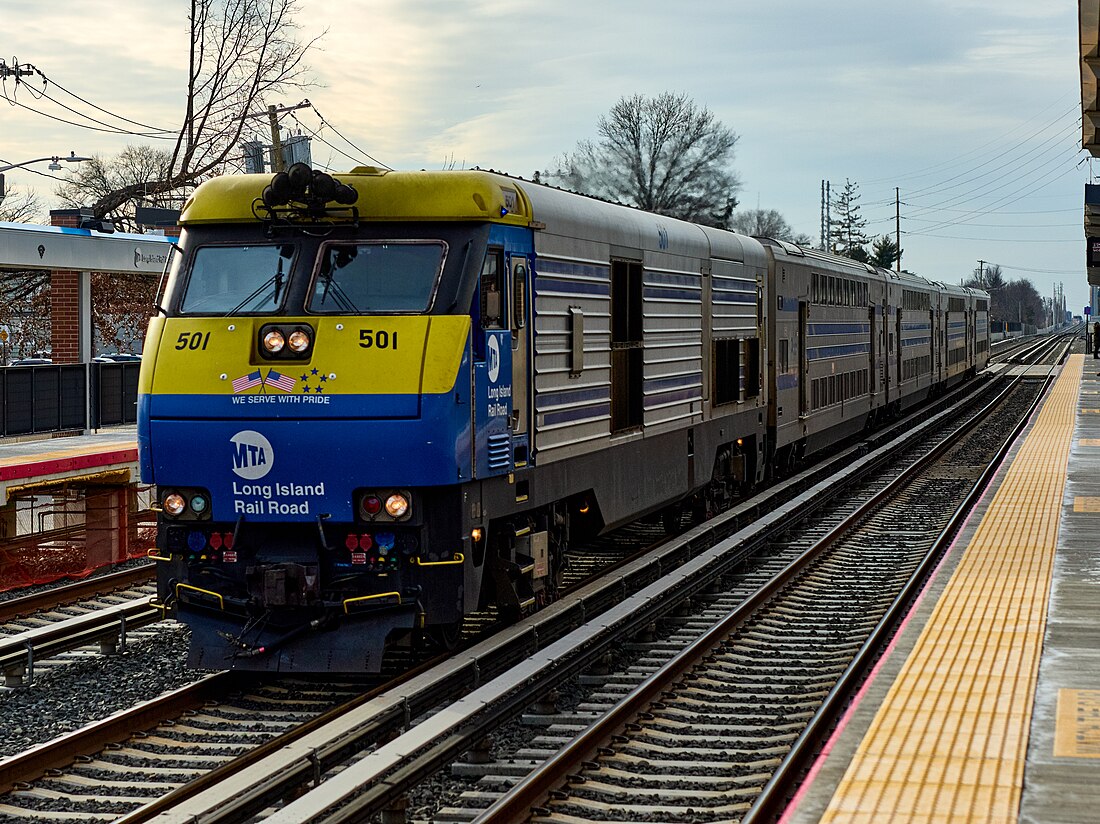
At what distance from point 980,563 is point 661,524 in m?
5.05

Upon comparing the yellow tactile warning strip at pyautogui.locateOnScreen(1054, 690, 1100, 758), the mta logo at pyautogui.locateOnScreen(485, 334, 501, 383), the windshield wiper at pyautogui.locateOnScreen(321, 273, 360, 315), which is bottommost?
the yellow tactile warning strip at pyautogui.locateOnScreen(1054, 690, 1100, 758)

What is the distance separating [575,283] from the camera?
446 inches

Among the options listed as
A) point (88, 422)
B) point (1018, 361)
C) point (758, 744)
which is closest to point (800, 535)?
point (758, 744)

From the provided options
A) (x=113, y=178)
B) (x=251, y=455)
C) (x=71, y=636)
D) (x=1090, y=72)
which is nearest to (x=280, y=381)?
(x=251, y=455)

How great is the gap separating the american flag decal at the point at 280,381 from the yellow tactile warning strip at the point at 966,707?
419 centimetres

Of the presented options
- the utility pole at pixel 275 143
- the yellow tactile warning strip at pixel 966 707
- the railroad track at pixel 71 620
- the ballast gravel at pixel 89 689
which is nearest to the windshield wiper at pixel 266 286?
the railroad track at pixel 71 620

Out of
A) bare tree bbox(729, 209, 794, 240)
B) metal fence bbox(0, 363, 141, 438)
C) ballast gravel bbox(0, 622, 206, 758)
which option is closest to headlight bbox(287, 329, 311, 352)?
ballast gravel bbox(0, 622, 206, 758)

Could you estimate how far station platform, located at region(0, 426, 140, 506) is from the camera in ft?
49.8

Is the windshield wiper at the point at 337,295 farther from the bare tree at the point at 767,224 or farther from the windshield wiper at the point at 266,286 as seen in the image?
the bare tree at the point at 767,224

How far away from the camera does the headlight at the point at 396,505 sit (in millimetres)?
9055

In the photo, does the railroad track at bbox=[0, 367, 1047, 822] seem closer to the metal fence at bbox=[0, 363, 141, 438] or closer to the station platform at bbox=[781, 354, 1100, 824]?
the station platform at bbox=[781, 354, 1100, 824]

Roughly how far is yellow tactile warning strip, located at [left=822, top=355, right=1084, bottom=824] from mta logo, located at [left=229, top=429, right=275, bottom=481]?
4158 millimetres

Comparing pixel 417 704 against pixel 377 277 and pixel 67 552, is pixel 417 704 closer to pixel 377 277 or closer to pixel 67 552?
pixel 377 277

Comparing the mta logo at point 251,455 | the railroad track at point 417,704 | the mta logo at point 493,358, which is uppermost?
the mta logo at point 493,358
